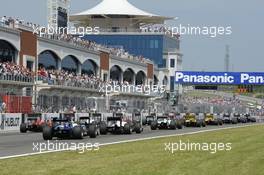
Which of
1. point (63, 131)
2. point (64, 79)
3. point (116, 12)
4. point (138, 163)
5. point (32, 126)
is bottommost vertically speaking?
point (32, 126)

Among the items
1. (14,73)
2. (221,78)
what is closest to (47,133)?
(14,73)

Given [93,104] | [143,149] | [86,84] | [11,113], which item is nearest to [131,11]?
[86,84]

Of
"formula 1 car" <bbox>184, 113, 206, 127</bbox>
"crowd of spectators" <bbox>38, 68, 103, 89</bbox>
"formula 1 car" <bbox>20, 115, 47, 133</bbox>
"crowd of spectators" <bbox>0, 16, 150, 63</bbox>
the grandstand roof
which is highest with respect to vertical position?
the grandstand roof

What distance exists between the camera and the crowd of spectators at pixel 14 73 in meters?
48.2

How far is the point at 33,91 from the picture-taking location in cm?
5312

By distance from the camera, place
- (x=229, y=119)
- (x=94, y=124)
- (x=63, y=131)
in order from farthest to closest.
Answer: (x=229, y=119), (x=94, y=124), (x=63, y=131)

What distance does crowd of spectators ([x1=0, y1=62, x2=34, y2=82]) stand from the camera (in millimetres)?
48219

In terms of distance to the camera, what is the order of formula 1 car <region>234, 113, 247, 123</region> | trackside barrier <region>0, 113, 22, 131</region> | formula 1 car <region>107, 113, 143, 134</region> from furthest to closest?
formula 1 car <region>234, 113, 247, 123</region> → trackside barrier <region>0, 113, 22, 131</region> → formula 1 car <region>107, 113, 143, 134</region>

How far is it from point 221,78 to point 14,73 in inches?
1363

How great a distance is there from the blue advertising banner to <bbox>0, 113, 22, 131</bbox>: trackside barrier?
35697 millimetres

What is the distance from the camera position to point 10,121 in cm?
4384

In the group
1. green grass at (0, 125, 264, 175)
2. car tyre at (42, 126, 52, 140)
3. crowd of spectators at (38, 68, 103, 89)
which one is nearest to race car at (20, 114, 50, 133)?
car tyre at (42, 126, 52, 140)

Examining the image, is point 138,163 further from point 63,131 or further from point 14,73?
point 14,73

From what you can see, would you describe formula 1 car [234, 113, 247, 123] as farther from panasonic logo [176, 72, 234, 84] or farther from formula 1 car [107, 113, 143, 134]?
formula 1 car [107, 113, 143, 134]
